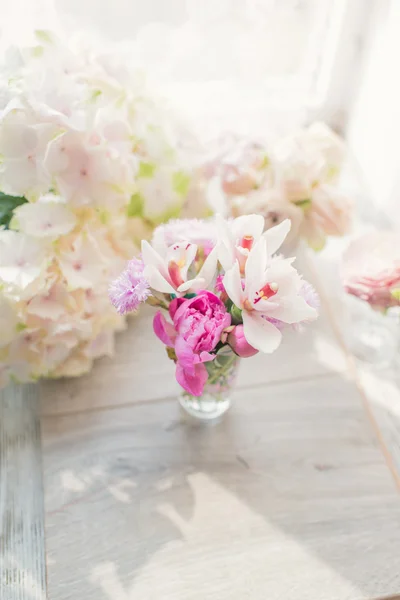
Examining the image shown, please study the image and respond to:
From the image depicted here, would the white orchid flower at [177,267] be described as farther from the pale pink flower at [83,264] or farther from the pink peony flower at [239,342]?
the pale pink flower at [83,264]

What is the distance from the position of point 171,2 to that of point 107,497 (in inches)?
32.4

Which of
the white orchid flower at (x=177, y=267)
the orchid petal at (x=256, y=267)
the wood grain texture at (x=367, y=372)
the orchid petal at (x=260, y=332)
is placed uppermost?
the orchid petal at (x=256, y=267)

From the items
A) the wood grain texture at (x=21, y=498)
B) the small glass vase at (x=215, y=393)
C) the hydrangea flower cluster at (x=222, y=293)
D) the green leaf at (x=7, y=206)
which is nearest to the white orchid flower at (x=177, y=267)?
the hydrangea flower cluster at (x=222, y=293)

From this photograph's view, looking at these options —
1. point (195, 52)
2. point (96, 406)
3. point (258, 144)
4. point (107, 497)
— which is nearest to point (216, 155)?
point (258, 144)

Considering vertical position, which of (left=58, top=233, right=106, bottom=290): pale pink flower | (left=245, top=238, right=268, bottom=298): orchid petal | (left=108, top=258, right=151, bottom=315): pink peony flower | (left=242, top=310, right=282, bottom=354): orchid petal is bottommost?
(left=58, top=233, right=106, bottom=290): pale pink flower

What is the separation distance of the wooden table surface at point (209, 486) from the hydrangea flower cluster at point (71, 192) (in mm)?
113

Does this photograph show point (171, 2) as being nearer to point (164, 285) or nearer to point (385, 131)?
point (385, 131)

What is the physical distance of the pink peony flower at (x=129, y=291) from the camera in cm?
66

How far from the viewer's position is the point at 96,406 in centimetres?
96

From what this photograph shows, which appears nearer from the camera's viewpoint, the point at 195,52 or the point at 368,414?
the point at 368,414

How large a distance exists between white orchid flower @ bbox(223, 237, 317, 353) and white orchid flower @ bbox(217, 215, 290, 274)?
21mm

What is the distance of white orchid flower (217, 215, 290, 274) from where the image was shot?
2.16 feet

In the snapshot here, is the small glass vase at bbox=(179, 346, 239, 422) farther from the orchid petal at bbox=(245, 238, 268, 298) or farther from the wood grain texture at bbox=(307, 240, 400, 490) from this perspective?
the wood grain texture at bbox=(307, 240, 400, 490)

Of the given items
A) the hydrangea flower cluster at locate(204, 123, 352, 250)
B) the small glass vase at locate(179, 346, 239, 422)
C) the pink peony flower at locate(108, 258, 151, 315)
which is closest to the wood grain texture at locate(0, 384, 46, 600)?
the small glass vase at locate(179, 346, 239, 422)
